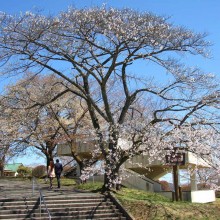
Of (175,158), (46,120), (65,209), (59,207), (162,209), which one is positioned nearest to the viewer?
(65,209)

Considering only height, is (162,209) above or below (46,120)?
below

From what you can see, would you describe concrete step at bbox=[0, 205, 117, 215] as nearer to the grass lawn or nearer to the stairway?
the stairway

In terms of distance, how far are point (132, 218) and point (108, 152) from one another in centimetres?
443

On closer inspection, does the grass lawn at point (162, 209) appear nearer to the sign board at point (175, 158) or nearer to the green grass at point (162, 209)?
the green grass at point (162, 209)

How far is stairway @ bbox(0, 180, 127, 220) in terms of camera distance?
16.1m

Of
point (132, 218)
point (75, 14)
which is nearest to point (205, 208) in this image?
point (132, 218)

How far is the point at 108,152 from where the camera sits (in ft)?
66.0

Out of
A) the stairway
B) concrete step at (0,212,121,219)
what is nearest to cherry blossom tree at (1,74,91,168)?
the stairway

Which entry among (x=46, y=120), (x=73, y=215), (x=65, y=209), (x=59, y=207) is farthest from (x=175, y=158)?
(x=46, y=120)

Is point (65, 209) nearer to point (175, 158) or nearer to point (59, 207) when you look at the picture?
point (59, 207)

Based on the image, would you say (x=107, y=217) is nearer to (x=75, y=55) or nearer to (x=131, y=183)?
(x=75, y=55)

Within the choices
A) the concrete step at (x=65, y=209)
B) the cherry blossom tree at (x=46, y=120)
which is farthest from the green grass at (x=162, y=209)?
the cherry blossom tree at (x=46, y=120)

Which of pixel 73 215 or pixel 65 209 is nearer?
pixel 73 215

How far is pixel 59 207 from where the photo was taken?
1702cm
